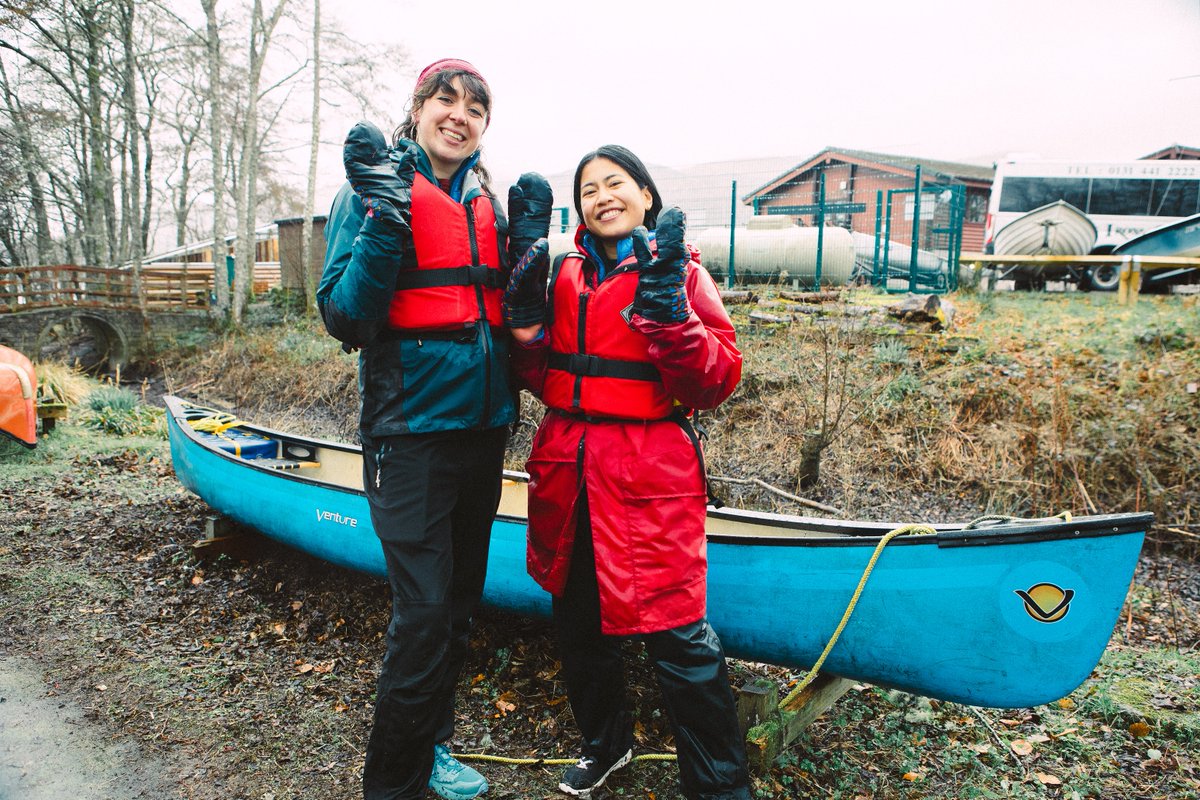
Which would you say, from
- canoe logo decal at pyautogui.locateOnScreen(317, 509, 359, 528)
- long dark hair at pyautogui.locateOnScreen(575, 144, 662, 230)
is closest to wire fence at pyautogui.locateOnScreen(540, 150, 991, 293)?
canoe logo decal at pyautogui.locateOnScreen(317, 509, 359, 528)

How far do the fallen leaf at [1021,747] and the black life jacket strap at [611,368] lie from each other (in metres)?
2.07

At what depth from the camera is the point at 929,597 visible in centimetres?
220

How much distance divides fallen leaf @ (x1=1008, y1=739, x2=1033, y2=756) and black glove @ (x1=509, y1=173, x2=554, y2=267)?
2567 mm

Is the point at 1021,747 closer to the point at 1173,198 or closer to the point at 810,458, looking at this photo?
the point at 810,458

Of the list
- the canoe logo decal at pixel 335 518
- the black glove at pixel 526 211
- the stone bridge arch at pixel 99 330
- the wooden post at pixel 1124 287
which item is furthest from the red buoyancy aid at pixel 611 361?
the stone bridge arch at pixel 99 330

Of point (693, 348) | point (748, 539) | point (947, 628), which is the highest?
point (693, 348)

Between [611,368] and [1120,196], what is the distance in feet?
53.8

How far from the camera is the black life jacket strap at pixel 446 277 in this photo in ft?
6.59

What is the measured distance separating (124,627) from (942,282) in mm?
9767

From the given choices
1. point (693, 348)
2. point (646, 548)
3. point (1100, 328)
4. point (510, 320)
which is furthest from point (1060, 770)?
point (1100, 328)

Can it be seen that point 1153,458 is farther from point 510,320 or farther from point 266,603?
point 266,603

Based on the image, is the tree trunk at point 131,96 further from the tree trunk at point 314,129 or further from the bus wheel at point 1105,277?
the bus wheel at point 1105,277

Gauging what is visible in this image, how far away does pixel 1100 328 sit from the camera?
7332mm

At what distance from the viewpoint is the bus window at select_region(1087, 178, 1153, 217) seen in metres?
14.1
